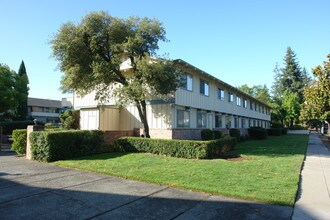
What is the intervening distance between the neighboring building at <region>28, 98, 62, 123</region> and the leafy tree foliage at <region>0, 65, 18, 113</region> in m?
36.5

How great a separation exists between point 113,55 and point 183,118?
19.8 feet

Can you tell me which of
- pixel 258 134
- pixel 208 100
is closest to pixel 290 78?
pixel 258 134

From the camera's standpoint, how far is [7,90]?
31.5 meters

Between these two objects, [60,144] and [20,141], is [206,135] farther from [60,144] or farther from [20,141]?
[20,141]

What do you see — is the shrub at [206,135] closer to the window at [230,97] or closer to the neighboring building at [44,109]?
the window at [230,97]

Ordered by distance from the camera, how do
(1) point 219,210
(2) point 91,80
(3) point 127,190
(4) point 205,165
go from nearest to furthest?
(1) point 219,210
(3) point 127,190
(4) point 205,165
(2) point 91,80

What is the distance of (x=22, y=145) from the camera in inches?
555

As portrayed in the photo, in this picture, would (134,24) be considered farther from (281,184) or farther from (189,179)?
(281,184)

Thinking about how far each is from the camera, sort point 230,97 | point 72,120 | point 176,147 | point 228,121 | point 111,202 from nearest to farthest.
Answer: point 111,202, point 176,147, point 72,120, point 228,121, point 230,97

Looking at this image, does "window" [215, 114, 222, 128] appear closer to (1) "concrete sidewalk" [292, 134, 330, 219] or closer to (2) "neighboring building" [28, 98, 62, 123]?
(1) "concrete sidewalk" [292, 134, 330, 219]

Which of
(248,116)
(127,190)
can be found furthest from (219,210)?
(248,116)

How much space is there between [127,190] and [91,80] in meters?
9.56

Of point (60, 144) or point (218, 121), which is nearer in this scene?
point (60, 144)

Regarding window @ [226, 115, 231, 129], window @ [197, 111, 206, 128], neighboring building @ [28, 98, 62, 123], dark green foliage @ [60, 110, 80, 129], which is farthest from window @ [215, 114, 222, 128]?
neighboring building @ [28, 98, 62, 123]
